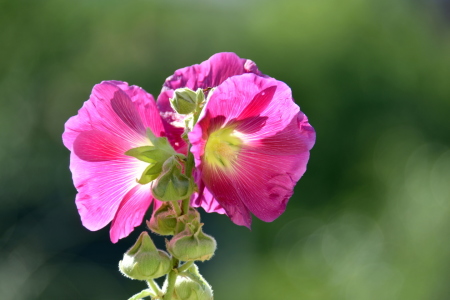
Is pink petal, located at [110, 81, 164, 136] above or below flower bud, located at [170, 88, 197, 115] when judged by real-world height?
below

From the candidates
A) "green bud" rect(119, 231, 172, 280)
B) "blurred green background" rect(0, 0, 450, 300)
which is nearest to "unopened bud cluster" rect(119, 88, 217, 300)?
"green bud" rect(119, 231, 172, 280)

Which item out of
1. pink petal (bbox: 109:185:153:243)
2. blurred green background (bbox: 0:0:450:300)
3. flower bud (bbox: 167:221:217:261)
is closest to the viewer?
flower bud (bbox: 167:221:217:261)

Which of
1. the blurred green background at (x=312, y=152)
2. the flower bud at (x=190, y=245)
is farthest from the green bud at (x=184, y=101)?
the blurred green background at (x=312, y=152)

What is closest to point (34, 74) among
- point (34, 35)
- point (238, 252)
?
point (34, 35)

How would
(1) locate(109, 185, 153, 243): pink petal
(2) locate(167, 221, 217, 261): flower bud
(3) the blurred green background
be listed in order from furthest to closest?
(3) the blurred green background < (1) locate(109, 185, 153, 243): pink petal < (2) locate(167, 221, 217, 261): flower bud

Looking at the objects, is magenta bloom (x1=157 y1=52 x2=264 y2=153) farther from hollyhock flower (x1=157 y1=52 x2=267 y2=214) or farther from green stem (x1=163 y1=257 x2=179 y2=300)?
green stem (x1=163 y1=257 x2=179 y2=300)

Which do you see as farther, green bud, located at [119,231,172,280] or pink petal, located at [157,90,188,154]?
pink petal, located at [157,90,188,154]

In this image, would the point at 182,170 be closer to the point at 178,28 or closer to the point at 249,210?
the point at 249,210
